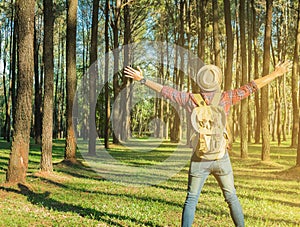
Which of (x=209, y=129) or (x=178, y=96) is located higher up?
(x=178, y=96)

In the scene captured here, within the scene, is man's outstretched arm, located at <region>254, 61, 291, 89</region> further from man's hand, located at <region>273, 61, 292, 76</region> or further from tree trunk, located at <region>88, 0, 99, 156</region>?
tree trunk, located at <region>88, 0, 99, 156</region>

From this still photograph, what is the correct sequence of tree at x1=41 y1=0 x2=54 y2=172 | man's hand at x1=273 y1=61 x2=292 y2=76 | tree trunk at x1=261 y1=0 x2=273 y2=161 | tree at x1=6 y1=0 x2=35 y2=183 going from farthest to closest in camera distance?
tree trunk at x1=261 y1=0 x2=273 y2=161 → tree at x1=41 y1=0 x2=54 y2=172 → tree at x1=6 y1=0 x2=35 y2=183 → man's hand at x1=273 y1=61 x2=292 y2=76

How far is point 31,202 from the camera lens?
9.42 m

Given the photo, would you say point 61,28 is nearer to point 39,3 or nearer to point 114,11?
point 39,3

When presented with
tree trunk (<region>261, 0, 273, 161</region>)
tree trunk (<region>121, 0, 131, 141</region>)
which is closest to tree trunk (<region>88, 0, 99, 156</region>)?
tree trunk (<region>261, 0, 273, 161</region>)

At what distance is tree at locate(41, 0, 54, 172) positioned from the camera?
14203 millimetres

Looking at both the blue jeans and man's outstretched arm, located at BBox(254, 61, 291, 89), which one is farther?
man's outstretched arm, located at BBox(254, 61, 291, 89)

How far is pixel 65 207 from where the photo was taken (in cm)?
898

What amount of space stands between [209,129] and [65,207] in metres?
4.50

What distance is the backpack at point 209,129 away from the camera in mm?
5569

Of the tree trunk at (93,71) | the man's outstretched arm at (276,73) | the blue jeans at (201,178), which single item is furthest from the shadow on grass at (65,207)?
the tree trunk at (93,71)

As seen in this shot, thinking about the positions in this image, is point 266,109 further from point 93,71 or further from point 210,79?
point 210,79

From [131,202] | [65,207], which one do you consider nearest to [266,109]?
[131,202]

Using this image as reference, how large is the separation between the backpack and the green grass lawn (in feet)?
7.71
